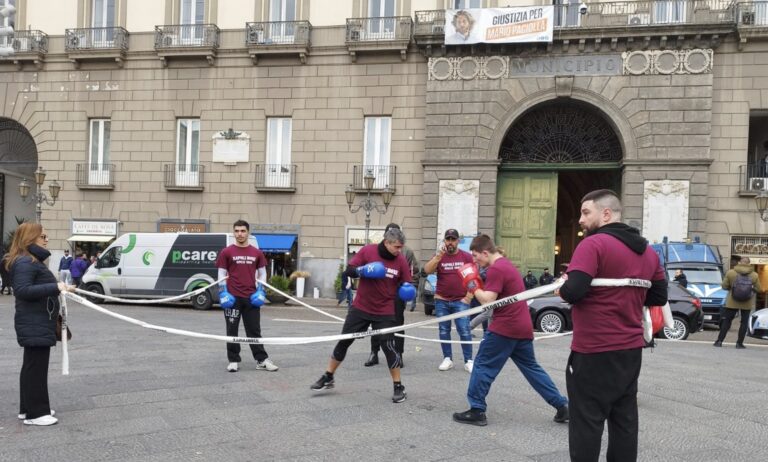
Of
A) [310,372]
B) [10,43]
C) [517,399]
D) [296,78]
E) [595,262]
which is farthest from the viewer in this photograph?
[10,43]

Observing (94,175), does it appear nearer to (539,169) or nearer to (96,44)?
(96,44)

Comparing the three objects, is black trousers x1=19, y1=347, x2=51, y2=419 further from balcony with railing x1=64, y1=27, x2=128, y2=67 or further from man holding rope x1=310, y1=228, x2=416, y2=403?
balcony with railing x1=64, y1=27, x2=128, y2=67

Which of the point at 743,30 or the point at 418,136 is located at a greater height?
the point at 743,30

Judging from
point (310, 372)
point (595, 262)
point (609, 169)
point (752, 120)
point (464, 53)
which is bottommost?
point (310, 372)

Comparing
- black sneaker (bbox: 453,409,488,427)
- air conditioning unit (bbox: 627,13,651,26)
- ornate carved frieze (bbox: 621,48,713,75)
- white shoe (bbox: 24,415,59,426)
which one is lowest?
white shoe (bbox: 24,415,59,426)

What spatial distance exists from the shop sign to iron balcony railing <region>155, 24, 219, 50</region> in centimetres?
730

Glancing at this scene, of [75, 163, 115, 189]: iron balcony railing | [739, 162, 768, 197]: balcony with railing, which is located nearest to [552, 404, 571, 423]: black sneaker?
[739, 162, 768, 197]: balcony with railing

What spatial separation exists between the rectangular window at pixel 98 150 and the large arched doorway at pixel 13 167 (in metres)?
3.45

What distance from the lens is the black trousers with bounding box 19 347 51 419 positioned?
200 inches

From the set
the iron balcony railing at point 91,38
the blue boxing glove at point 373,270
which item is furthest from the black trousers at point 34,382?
the iron balcony railing at point 91,38

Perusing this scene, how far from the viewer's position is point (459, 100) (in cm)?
2188

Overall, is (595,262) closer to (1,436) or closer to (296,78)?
(1,436)

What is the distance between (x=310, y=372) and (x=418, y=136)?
15917 mm

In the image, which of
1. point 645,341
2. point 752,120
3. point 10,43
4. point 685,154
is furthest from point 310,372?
point 10,43
